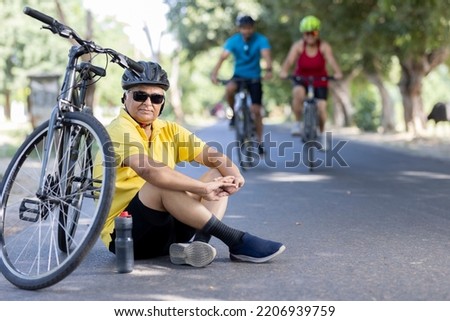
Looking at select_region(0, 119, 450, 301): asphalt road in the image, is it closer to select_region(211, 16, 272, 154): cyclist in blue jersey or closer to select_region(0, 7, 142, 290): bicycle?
select_region(0, 7, 142, 290): bicycle

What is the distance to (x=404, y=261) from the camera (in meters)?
4.60

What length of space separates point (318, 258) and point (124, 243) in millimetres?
1259

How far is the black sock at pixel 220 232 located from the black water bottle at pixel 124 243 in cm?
44

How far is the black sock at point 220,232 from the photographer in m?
4.42

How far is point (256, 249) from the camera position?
4520mm

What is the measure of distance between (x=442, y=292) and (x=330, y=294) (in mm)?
557

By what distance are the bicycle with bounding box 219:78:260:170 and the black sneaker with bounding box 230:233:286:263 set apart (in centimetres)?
663

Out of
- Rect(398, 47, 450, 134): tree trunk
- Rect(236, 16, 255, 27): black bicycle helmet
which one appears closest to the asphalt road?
Rect(236, 16, 255, 27): black bicycle helmet

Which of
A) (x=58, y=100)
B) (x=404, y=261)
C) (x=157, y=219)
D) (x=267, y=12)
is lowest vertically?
(x=404, y=261)

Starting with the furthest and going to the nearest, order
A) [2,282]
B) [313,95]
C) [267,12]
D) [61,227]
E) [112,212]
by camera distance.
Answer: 1. [267,12]
2. [313,95]
3. [61,227]
4. [112,212]
5. [2,282]

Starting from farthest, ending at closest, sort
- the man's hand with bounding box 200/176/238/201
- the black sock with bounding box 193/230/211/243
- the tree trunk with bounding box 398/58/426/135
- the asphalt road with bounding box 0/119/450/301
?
the tree trunk with bounding box 398/58/426/135 < the black sock with bounding box 193/230/211/243 < the man's hand with bounding box 200/176/238/201 < the asphalt road with bounding box 0/119/450/301

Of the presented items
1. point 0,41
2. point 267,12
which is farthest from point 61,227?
point 0,41

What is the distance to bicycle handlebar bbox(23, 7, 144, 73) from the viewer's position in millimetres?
4188
